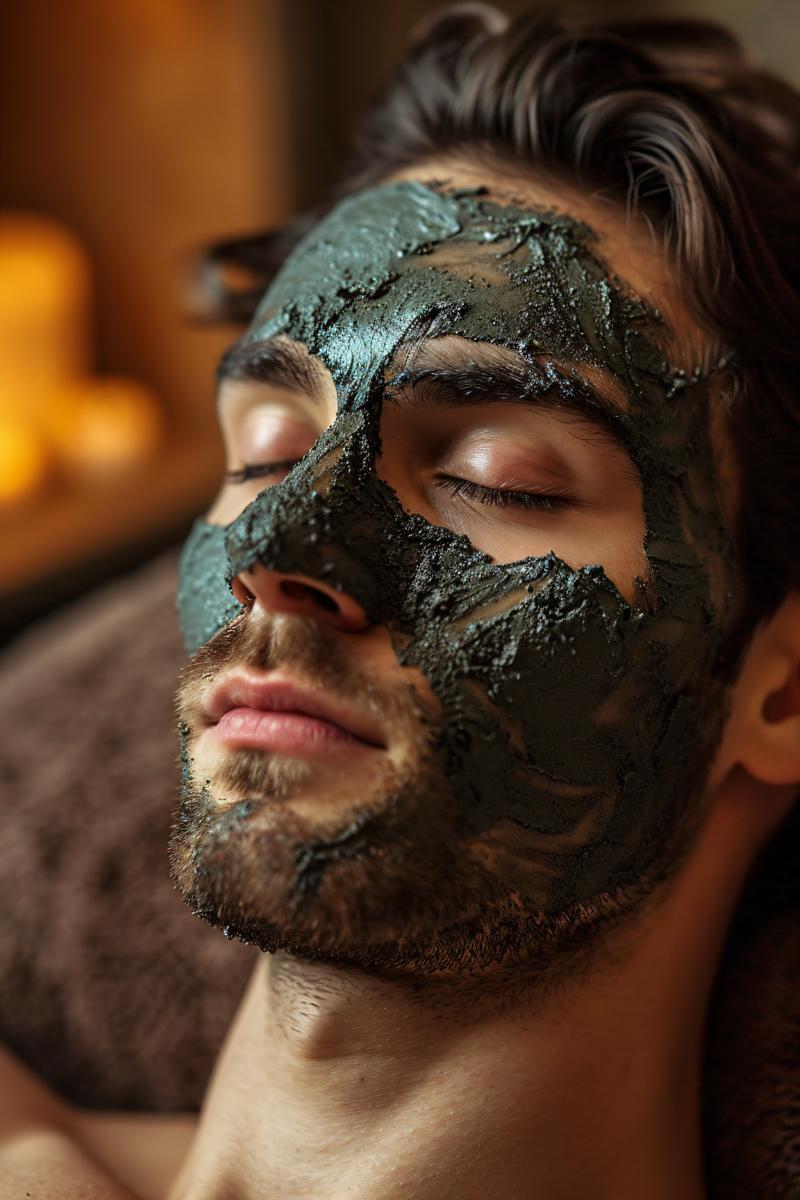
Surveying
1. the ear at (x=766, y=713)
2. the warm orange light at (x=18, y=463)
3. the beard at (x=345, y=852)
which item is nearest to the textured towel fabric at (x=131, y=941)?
the ear at (x=766, y=713)

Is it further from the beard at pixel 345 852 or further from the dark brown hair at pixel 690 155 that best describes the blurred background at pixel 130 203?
the beard at pixel 345 852

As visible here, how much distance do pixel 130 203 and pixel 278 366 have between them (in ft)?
6.24

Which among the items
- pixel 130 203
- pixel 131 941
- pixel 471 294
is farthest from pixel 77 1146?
pixel 130 203

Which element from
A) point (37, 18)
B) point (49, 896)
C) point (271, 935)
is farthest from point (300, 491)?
point (37, 18)

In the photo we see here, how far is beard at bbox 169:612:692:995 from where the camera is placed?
70 centimetres

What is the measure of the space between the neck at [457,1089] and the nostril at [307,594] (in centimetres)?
24

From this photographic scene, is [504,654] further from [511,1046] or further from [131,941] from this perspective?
[131,941]

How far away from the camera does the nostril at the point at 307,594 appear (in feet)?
2.45

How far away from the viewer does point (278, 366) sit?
889 millimetres

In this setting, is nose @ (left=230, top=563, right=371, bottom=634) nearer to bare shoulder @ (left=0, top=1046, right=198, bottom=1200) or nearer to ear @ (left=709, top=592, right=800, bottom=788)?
ear @ (left=709, top=592, right=800, bottom=788)

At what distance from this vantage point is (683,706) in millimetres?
842

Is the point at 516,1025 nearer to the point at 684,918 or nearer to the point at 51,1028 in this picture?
the point at 684,918

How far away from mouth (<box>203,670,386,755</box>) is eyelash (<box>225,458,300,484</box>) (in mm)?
203

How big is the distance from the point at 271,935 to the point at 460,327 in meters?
0.42
